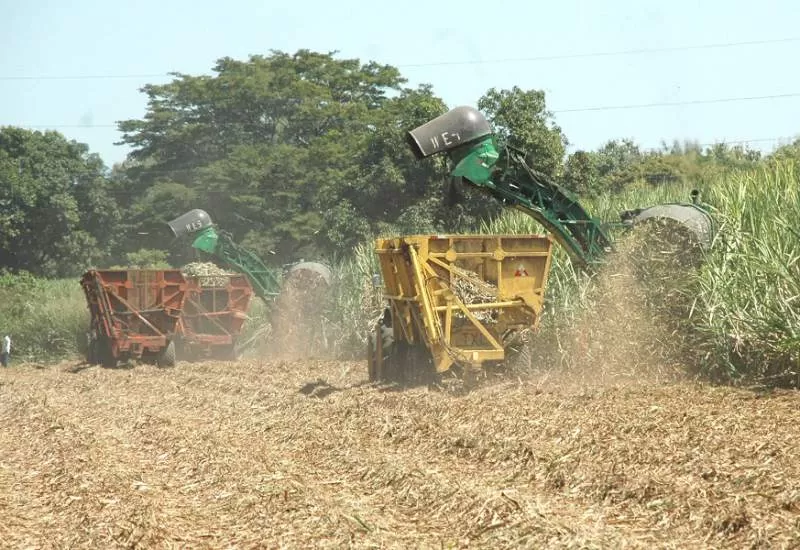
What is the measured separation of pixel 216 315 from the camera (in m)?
24.8

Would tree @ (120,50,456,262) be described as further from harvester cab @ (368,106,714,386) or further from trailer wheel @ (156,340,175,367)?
harvester cab @ (368,106,714,386)

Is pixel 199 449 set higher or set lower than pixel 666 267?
lower

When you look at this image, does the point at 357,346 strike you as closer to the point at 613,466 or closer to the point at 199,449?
the point at 199,449

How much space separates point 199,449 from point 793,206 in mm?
6902

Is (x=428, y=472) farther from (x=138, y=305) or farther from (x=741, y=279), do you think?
(x=138, y=305)

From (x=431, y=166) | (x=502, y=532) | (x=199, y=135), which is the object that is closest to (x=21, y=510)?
(x=502, y=532)

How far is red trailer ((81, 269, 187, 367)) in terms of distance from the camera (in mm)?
22359

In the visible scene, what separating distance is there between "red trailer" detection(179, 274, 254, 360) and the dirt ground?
11199 millimetres

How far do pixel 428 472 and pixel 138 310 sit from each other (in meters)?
15.7

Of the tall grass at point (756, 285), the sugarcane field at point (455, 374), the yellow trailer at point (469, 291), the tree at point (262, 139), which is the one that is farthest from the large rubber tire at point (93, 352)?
the tall grass at point (756, 285)

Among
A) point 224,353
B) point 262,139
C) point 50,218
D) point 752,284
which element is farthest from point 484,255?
point 50,218

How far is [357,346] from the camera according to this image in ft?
72.8

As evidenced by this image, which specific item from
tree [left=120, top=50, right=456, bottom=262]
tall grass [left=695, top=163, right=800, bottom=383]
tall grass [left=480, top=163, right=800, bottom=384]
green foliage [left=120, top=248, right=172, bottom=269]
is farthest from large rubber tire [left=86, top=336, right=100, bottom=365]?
green foliage [left=120, top=248, right=172, bottom=269]

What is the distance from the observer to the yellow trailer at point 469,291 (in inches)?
516
